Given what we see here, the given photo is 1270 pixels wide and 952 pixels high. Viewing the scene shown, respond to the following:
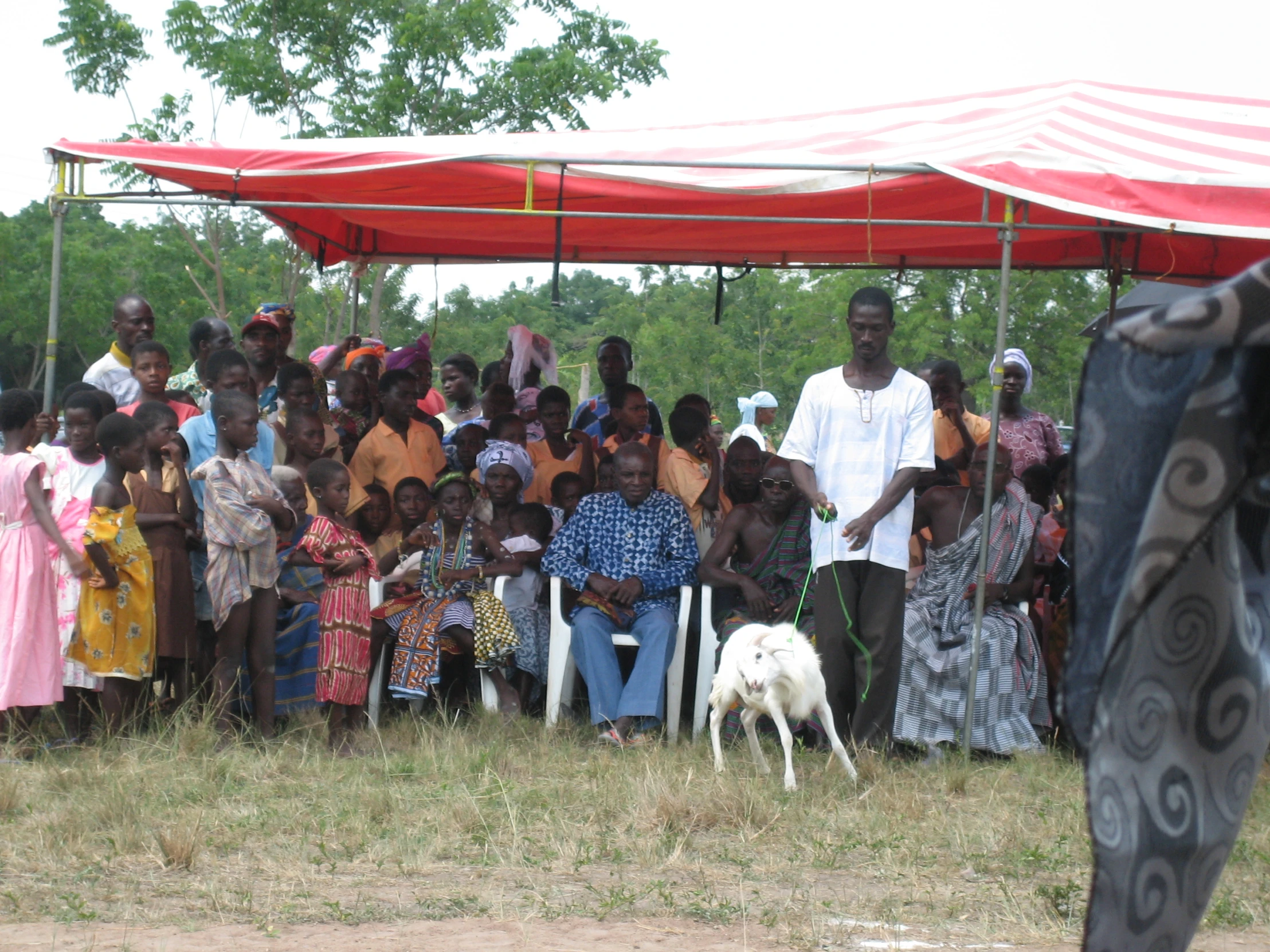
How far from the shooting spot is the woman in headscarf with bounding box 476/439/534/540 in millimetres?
6918

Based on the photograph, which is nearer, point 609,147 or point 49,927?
point 49,927

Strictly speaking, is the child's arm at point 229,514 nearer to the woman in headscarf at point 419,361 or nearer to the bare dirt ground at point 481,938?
the bare dirt ground at point 481,938

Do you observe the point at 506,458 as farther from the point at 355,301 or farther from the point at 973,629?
the point at 355,301

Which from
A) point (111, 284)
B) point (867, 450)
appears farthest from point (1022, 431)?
point (111, 284)

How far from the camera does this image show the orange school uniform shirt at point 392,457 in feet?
23.9

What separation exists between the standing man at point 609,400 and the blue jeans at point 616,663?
6.10 feet

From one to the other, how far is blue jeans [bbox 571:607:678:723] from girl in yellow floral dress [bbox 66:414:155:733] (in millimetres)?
1916

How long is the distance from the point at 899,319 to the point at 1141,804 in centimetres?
2179

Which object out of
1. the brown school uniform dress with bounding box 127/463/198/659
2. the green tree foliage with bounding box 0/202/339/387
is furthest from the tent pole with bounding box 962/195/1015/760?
the green tree foliage with bounding box 0/202/339/387

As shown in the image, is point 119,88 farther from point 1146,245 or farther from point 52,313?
point 1146,245

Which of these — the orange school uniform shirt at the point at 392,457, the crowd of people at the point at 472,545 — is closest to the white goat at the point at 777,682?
the crowd of people at the point at 472,545

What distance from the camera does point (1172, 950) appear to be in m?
1.79

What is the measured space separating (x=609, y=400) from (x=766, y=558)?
7.11 feet

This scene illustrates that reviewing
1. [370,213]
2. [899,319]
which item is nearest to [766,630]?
[370,213]
